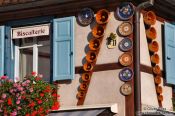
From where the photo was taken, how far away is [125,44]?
18594 mm

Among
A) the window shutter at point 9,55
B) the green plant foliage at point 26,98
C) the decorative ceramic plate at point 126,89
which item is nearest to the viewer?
the green plant foliage at point 26,98

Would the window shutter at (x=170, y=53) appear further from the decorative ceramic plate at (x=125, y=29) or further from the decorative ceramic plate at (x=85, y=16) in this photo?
the decorative ceramic plate at (x=85, y=16)

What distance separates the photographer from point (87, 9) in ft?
63.4

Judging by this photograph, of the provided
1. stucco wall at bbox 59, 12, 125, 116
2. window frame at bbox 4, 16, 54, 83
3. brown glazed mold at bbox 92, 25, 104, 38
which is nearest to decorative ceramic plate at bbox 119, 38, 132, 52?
stucco wall at bbox 59, 12, 125, 116

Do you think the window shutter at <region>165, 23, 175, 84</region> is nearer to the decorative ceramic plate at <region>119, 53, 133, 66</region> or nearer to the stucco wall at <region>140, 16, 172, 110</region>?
the stucco wall at <region>140, 16, 172, 110</region>

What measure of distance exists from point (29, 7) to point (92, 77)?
308cm

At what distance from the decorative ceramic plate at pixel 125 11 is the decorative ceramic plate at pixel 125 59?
1056 millimetres

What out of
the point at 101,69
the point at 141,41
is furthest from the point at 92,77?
the point at 141,41

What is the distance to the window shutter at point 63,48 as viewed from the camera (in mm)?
19406

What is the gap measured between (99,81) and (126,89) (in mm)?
959

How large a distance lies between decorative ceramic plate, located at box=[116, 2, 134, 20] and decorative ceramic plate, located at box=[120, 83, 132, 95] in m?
1.90

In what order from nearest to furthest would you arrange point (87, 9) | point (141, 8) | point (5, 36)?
point (141, 8) → point (87, 9) → point (5, 36)

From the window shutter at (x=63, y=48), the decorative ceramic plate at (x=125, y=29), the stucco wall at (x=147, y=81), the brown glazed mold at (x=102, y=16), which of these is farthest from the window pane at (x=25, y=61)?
the stucco wall at (x=147, y=81)

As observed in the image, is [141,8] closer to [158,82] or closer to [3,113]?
[158,82]
